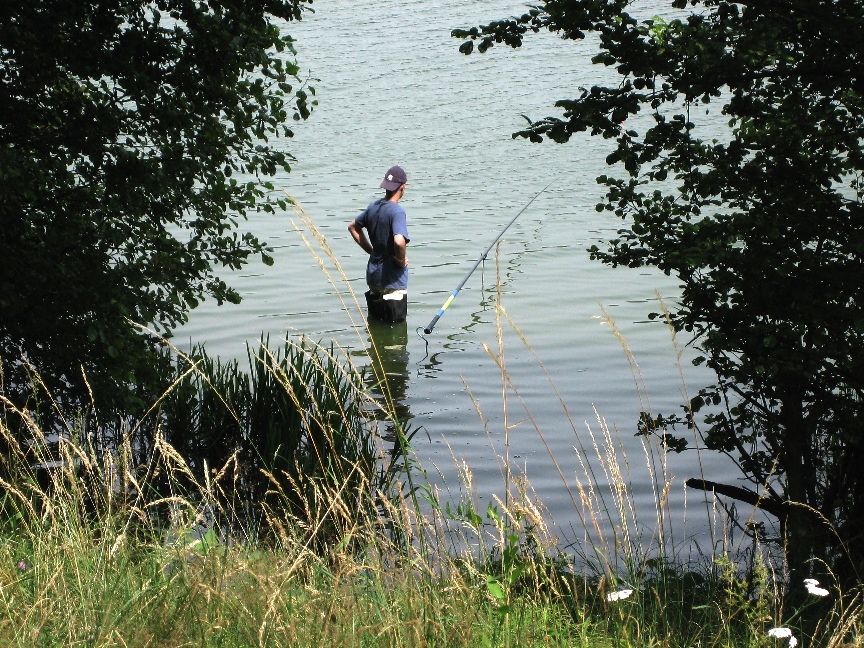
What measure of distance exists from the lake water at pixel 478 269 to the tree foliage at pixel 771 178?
0.77 metres

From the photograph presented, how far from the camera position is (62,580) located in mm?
3486

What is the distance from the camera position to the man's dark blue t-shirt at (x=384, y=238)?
1155 cm

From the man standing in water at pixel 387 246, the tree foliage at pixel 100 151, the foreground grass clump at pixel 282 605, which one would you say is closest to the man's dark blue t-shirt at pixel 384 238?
the man standing in water at pixel 387 246

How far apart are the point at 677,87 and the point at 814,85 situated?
0.62 meters

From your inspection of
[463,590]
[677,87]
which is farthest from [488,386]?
[463,590]

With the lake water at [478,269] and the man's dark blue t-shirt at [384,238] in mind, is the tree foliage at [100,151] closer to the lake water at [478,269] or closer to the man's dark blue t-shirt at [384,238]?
the lake water at [478,269]

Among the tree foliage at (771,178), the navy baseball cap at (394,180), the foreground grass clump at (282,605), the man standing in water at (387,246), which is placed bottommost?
the man standing in water at (387,246)

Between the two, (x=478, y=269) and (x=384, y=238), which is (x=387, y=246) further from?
(x=478, y=269)

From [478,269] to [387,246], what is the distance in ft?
15.1

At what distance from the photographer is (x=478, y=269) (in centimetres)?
1620

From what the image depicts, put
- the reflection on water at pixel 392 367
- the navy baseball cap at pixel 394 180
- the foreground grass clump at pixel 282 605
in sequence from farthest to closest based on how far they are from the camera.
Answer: the navy baseball cap at pixel 394 180 < the reflection on water at pixel 392 367 < the foreground grass clump at pixel 282 605

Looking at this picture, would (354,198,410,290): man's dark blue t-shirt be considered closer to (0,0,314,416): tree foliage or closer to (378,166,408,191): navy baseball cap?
(378,166,408,191): navy baseball cap

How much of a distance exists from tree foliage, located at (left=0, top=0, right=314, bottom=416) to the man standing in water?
4966 millimetres

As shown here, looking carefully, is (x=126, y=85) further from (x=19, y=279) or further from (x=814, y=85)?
(x=814, y=85)
